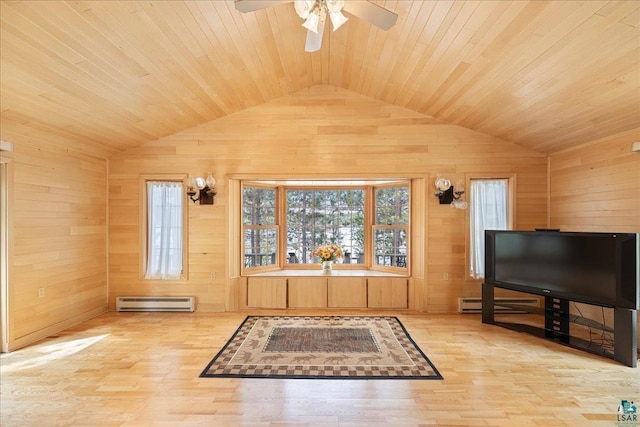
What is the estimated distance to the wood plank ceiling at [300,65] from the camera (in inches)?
91.5

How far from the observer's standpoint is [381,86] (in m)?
4.49

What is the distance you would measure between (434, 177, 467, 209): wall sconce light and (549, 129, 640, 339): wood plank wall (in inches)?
51.9

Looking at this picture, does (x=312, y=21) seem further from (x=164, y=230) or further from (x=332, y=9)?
(x=164, y=230)

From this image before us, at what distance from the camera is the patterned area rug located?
309 cm

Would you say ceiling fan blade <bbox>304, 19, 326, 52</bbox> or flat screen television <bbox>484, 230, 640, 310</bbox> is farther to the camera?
flat screen television <bbox>484, 230, 640, 310</bbox>

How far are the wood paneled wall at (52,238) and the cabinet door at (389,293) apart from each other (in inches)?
159

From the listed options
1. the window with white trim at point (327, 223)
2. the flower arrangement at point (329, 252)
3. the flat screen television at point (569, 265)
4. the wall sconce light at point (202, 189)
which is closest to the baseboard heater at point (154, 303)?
the window with white trim at point (327, 223)

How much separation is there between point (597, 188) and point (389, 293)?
9.80 feet

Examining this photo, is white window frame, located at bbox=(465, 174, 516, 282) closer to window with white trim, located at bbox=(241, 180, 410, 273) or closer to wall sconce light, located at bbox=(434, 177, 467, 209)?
wall sconce light, located at bbox=(434, 177, 467, 209)

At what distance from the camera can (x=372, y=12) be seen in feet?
6.69

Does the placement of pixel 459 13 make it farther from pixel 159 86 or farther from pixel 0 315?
pixel 0 315

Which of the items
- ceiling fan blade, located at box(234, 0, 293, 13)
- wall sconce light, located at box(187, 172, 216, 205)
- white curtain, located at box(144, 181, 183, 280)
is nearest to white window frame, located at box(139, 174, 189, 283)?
white curtain, located at box(144, 181, 183, 280)

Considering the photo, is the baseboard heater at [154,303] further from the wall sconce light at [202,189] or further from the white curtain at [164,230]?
the wall sconce light at [202,189]

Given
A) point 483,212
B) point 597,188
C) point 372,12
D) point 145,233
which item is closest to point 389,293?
point 483,212
